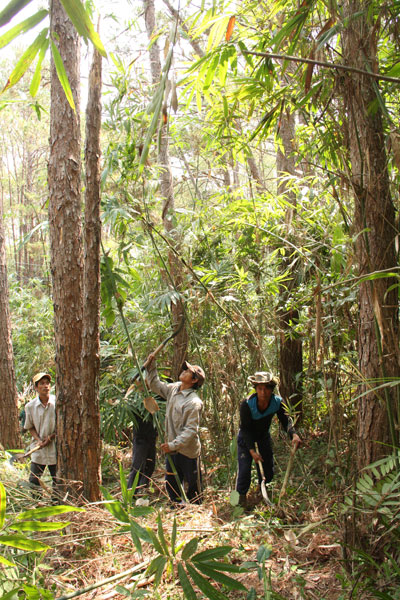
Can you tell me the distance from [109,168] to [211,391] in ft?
7.29

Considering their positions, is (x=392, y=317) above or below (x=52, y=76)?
below

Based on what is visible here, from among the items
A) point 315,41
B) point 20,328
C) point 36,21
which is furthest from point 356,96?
point 20,328

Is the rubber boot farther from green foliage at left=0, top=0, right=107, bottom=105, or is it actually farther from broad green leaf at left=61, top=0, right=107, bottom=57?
broad green leaf at left=61, top=0, right=107, bottom=57

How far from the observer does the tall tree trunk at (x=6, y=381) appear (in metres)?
5.46

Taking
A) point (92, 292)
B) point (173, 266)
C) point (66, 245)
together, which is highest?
point (66, 245)

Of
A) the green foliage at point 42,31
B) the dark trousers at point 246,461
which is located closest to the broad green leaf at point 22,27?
the green foliage at point 42,31

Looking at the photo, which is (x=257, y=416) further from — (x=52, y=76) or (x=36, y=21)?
(x=36, y=21)

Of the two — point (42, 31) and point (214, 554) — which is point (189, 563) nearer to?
point (214, 554)

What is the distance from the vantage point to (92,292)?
10.6ft

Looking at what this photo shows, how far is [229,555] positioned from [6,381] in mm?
Result: 3860

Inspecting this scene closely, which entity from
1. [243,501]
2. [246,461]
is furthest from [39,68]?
[243,501]

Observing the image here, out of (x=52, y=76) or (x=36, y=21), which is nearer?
(x=36, y=21)

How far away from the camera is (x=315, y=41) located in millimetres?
2576

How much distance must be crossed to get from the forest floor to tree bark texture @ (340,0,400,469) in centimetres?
50
